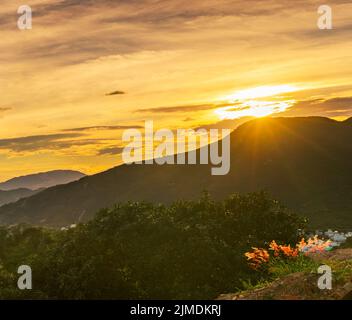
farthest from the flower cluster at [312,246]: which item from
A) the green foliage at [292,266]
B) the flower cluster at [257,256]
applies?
the flower cluster at [257,256]

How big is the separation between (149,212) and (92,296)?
24.6ft

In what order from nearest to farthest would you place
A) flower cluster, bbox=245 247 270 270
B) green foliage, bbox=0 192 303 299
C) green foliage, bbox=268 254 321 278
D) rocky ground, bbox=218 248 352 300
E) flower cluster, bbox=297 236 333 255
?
rocky ground, bbox=218 248 352 300, green foliage, bbox=268 254 321 278, flower cluster, bbox=245 247 270 270, flower cluster, bbox=297 236 333 255, green foliage, bbox=0 192 303 299

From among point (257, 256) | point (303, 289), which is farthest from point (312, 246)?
point (303, 289)

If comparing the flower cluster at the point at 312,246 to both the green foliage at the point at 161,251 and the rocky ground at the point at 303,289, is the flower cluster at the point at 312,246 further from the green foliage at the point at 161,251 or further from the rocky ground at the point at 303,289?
the green foliage at the point at 161,251

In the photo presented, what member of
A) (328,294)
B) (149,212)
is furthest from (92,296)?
(328,294)

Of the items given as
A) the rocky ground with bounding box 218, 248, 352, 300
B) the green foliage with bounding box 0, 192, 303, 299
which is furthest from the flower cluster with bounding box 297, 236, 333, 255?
the green foliage with bounding box 0, 192, 303, 299

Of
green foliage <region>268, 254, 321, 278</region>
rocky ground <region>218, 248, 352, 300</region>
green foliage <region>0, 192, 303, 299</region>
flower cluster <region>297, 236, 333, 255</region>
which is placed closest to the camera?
rocky ground <region>218, 248, 352, 300</region>

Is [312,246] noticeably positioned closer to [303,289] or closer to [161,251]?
[303,289]

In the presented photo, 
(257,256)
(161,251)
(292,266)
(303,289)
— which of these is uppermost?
(303,289)

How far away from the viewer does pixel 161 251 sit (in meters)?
26.4

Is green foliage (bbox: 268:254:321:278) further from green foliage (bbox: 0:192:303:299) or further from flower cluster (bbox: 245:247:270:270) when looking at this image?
green foliage (bbox: 0:192:303:299)

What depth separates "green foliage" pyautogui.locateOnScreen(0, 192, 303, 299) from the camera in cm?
2397

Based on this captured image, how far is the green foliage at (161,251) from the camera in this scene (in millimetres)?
23969
